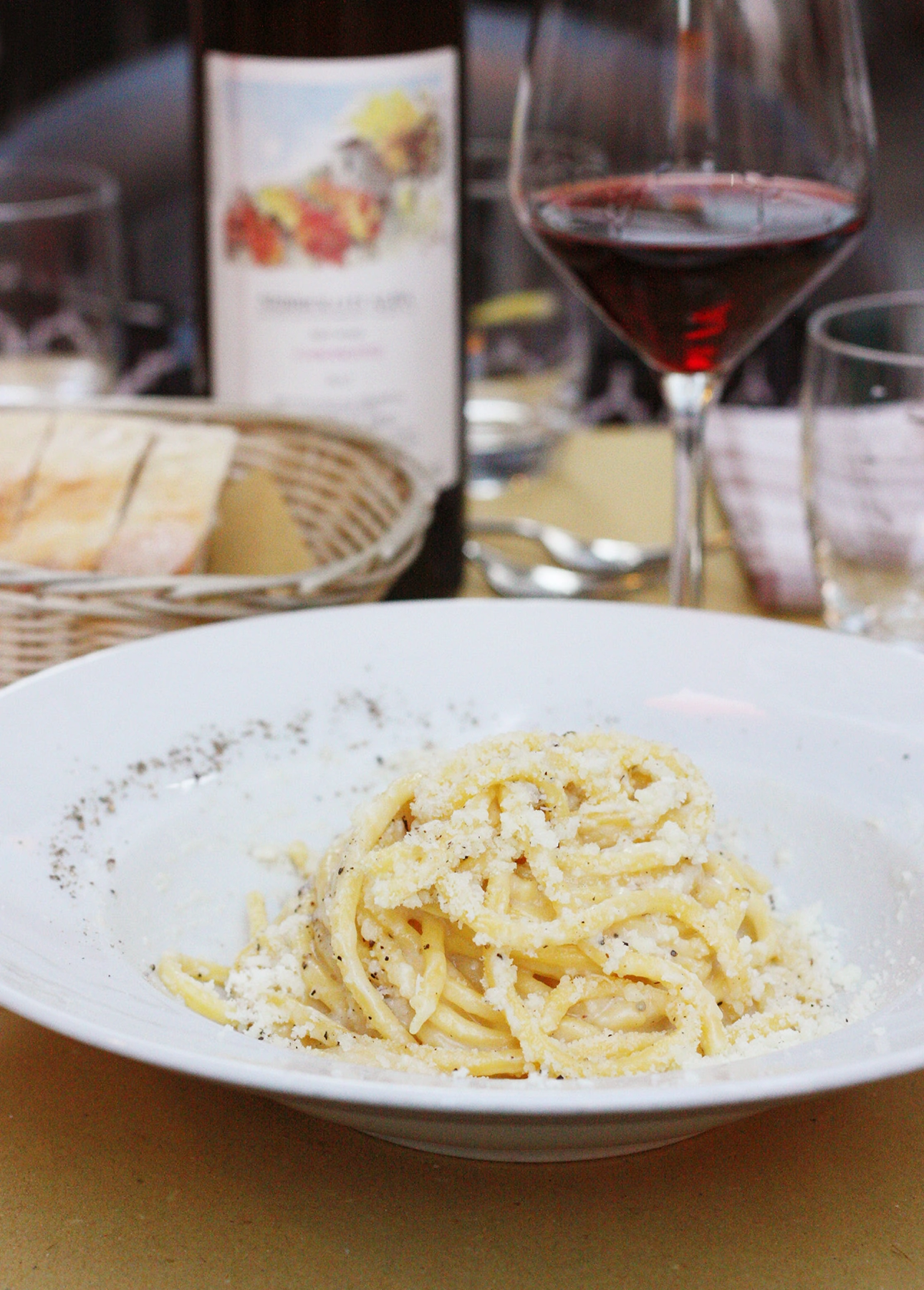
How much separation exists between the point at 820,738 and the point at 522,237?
4.21ft

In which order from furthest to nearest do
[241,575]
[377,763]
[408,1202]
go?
[241,575] → [377,763] → [408,1202]

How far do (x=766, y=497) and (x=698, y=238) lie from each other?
0.47 metres

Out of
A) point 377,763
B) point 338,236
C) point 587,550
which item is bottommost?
point 587,550

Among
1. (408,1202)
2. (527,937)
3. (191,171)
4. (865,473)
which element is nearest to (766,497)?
(865,473)

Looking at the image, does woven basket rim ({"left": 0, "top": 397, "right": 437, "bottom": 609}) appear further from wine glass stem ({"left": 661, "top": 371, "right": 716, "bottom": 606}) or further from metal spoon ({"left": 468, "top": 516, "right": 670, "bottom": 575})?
metal spoon ({"left": 468, "top": 516, "right": 670, "bottom": 575})

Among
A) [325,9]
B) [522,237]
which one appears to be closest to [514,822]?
[325,9]

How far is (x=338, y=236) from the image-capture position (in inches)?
49.3

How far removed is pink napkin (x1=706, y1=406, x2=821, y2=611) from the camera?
4.43ft

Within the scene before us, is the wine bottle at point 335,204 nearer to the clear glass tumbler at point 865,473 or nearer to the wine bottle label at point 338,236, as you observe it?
the wine bottle label at point 338,236

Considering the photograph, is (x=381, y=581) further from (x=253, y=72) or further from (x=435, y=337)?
(x=253, y=72)

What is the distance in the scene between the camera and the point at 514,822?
75cm

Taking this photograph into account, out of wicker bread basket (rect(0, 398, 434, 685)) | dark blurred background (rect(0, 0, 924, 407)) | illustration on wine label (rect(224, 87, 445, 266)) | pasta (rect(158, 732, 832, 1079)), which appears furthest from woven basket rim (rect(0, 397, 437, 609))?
dark blurred background (rect(0, 0, 924, 407))

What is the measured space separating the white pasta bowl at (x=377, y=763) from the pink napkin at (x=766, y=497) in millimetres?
377

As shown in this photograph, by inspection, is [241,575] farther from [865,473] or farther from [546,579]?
[865,473]
